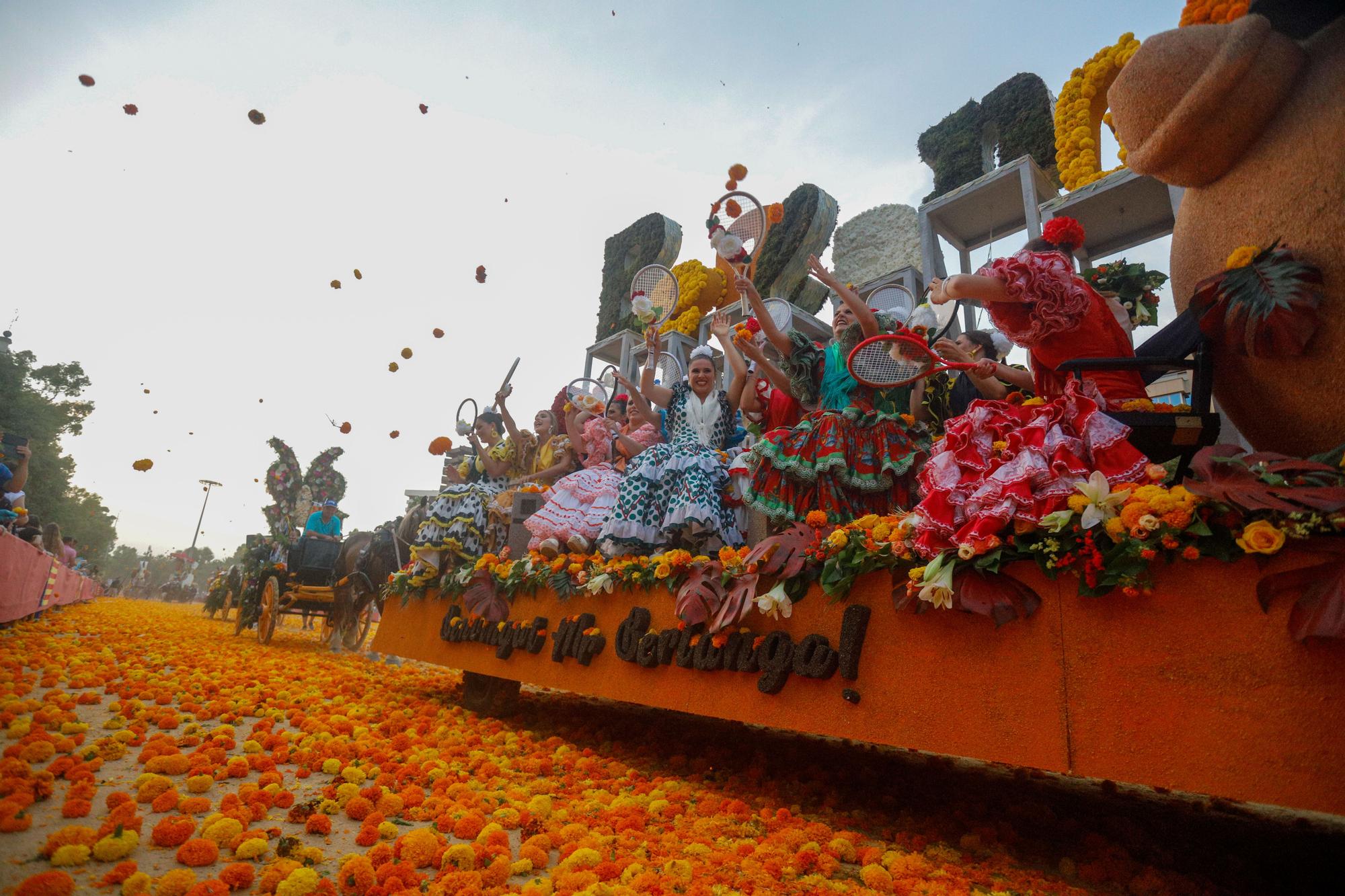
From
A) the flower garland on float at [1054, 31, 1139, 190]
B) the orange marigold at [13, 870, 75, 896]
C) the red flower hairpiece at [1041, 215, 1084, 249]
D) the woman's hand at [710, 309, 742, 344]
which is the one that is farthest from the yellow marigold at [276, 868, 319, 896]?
the flower garland on float at [1054, 31, 1139, 190]

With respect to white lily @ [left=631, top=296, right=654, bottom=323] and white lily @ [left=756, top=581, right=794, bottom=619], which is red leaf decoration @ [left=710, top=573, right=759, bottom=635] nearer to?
white lily @ [left=756, top=581, right=794, bottom=619]

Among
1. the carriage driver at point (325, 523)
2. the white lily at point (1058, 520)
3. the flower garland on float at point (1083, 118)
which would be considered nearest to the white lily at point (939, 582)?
the white lily at point (1058, 520)

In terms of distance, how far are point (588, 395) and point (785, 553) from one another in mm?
3749

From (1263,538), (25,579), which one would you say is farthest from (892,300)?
(25,579)

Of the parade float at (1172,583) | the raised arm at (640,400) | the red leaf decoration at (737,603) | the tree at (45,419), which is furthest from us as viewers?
the tree at (45,419)

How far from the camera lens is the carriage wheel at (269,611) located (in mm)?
8281

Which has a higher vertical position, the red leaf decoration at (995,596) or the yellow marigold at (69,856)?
the red leaf decoration at (995,596)

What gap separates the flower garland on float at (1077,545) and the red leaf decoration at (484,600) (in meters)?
1.72

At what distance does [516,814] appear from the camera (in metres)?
2.33

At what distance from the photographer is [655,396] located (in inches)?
189

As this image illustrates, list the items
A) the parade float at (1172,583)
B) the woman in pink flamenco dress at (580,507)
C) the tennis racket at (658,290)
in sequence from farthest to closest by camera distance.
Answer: the tennis racket at (658,290) < the woman in pink flamenco dress at (580,507) < the parade float at (1172,583)

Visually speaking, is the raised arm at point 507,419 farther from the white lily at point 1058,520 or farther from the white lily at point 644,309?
the white lily at point 1058,520

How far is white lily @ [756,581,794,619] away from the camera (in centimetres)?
257

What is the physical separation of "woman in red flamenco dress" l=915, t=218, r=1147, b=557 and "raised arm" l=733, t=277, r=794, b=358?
41.2 inches
